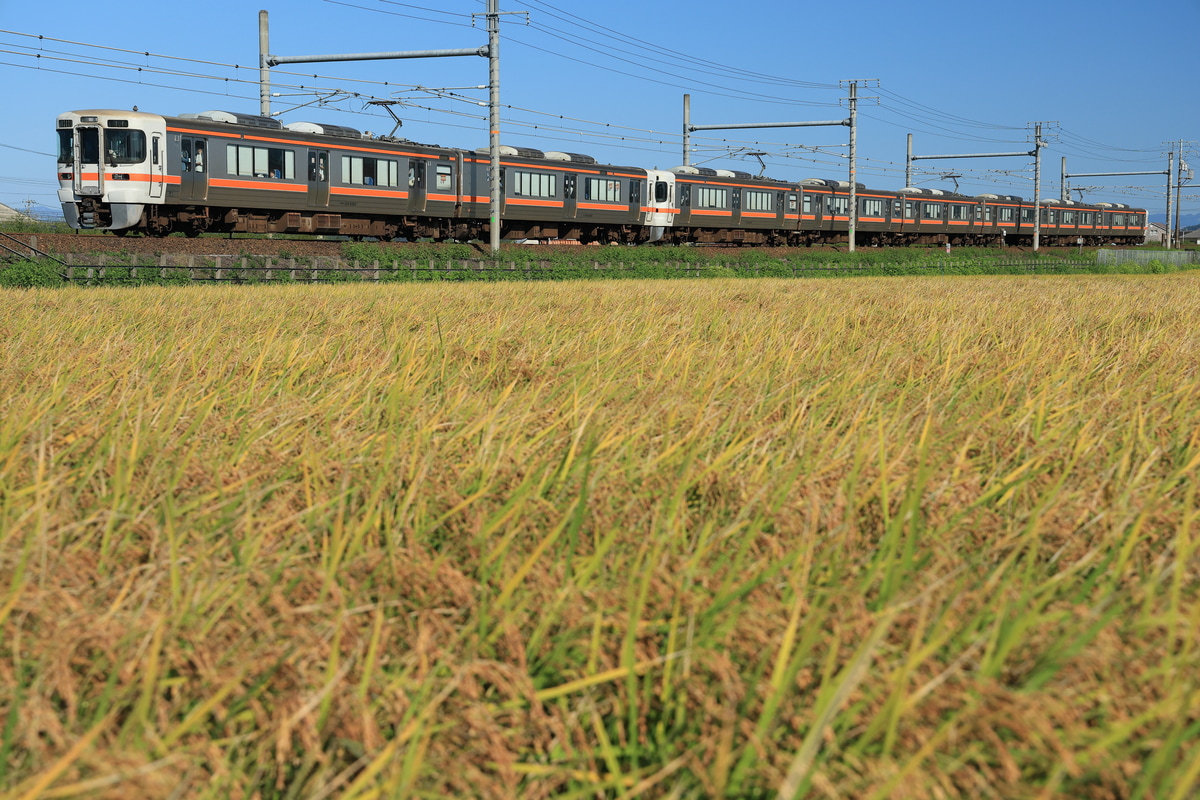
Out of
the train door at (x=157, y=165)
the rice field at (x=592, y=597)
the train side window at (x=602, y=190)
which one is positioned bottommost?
the rice field at (x=592, y=597)

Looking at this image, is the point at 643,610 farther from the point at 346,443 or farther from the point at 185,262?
the point at 185,262

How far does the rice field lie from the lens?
5.35ft

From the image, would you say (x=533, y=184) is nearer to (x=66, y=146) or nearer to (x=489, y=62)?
(x=489, y=62)

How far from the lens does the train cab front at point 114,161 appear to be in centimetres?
2342

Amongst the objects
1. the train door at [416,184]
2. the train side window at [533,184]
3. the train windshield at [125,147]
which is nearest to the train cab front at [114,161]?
the train windshield at [125,147]

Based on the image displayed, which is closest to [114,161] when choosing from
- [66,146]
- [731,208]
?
[66,146]

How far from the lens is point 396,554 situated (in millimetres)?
2416

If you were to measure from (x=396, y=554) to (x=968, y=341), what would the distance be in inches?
225

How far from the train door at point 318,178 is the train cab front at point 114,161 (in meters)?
4.03

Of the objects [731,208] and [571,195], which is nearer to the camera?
[571,195]

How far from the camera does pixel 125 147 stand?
23547mm

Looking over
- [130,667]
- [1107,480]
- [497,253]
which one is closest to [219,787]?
[130,667]

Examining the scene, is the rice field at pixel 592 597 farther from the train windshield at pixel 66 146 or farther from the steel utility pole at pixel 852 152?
the steel utility pole at pixel 852 152

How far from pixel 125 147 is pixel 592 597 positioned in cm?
2475
